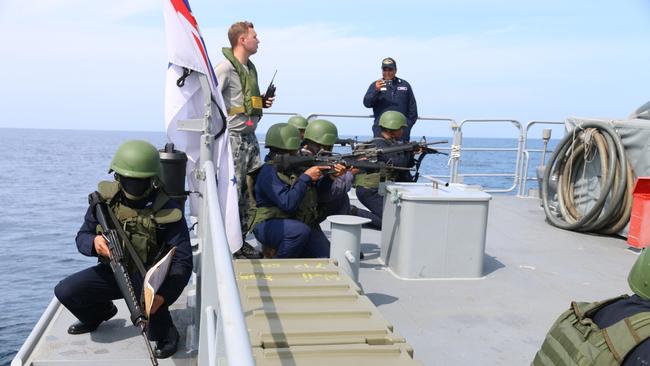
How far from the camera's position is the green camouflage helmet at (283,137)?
4.56m

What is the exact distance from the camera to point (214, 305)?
6.66 ft

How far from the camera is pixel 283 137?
456 cm

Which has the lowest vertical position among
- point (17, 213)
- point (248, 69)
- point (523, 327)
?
point (17, 213)

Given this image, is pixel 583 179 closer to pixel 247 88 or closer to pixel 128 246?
pixel 247 88

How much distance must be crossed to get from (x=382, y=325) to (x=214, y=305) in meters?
0.67

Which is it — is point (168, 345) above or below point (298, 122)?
below

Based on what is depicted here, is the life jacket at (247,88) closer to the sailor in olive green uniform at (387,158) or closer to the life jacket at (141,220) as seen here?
the sailor in olive green uniform at (387,158)

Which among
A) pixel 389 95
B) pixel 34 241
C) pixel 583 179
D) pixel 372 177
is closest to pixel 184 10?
pixel 372 177

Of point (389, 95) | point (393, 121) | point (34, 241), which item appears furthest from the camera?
point (34, 241)

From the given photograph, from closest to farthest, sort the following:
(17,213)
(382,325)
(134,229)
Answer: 1. (382,325)
2. (134,229)
3. (17,213)

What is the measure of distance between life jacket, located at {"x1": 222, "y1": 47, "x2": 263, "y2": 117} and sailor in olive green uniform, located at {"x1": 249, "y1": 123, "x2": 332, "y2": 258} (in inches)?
13.8

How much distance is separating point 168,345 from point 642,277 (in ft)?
7.62

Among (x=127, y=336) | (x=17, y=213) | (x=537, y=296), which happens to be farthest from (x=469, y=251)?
(x=17, y=213)

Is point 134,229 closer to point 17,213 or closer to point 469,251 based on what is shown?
point 469,251
